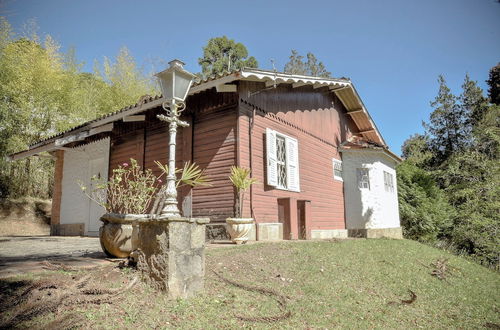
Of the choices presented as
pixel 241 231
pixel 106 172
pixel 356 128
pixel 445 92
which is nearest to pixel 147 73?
pixel 106 172

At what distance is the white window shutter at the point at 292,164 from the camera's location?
29.9 ft

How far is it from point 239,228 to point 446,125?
27.0 metres

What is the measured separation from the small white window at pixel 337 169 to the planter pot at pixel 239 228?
245 inches

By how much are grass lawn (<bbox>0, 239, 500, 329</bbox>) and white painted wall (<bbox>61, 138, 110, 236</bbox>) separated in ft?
22.9

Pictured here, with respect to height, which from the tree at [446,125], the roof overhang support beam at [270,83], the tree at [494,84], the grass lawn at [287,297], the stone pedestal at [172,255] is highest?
the tree at [494,84]

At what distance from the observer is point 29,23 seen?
1434 centimetres

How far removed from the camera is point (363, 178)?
492 inches

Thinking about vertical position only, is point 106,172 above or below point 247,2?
below

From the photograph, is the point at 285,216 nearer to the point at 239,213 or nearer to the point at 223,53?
the point at 239,213

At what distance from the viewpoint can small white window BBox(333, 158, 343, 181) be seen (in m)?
12.1

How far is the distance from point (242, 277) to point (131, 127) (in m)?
7.06

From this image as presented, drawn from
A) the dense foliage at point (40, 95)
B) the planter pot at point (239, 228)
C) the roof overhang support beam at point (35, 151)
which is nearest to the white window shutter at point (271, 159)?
the planter pot at point (239, 228)

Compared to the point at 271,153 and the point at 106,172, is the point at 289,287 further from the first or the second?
the point at 106,172

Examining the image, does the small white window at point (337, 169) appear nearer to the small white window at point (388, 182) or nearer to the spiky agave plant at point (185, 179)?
the small white window at point (388, 182)
